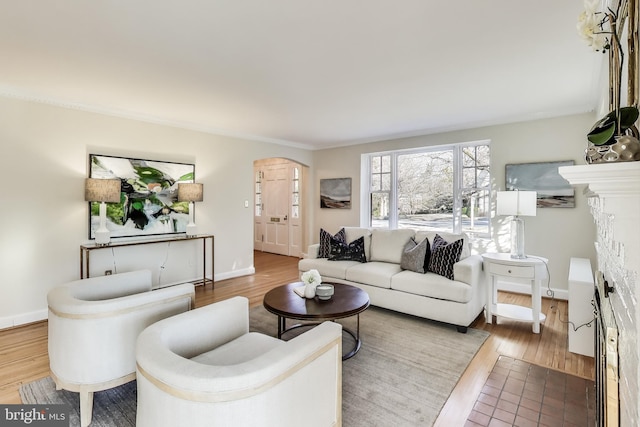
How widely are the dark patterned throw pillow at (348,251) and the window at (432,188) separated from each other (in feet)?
5.58

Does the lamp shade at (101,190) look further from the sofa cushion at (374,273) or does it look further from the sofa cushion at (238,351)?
the sofa cushion at (374,273)

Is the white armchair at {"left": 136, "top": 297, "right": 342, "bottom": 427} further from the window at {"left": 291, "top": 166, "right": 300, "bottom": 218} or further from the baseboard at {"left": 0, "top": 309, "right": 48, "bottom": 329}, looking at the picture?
the window at {"left": 291, "top": 166, "right": 300, "bottom": 218}

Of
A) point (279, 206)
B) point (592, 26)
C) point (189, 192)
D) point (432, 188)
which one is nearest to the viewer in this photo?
point (592, 26)

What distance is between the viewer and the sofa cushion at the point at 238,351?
1619 millimetres

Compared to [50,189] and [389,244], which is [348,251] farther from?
[50,189]

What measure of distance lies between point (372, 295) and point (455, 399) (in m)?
1.62

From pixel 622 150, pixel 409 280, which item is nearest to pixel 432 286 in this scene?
pixel 409 280

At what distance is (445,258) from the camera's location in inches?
132

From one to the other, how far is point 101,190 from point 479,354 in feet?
13.7

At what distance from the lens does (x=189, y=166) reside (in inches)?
181

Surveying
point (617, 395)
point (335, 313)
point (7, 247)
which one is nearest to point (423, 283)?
point (335, 313)

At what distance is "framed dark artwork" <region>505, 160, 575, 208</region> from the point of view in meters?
3.96

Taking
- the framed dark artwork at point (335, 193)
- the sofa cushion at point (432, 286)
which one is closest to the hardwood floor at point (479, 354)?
the sofa cushion at point (432, 286)

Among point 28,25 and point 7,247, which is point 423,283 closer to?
point 28,25
